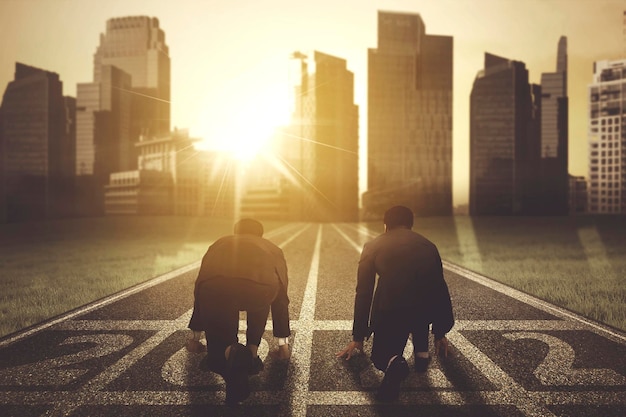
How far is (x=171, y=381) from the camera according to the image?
4.98 m

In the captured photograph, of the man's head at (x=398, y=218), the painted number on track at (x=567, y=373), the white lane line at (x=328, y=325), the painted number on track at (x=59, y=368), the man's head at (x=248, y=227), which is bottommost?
the white lane line at (x=328, y=325)

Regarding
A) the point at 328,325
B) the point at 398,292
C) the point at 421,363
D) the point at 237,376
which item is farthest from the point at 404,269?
the point at 328,325

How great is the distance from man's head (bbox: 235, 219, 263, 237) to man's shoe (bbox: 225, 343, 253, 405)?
4.08 ft

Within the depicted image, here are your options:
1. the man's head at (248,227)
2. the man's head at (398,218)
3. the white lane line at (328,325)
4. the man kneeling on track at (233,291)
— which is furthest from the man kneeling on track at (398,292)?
the white lane line at (328,325)

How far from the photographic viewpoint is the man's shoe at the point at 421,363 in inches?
206

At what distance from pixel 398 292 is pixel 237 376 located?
5.53 feet

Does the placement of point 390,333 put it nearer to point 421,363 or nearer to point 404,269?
point 404,269

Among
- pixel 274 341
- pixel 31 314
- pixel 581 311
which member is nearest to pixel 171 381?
pixel 274 341

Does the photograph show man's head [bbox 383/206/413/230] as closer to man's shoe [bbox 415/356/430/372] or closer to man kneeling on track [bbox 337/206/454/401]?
man kneeling on track [bbox 337/206/454/401]

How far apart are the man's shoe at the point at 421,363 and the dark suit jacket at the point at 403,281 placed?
432mm

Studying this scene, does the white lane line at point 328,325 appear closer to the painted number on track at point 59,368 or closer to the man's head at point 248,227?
the painted number on track at point 59,368

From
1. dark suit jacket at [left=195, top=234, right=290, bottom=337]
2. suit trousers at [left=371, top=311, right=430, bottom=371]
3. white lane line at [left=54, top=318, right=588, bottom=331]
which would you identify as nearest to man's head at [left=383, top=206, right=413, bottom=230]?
suit trousers at [left=371, top=311, right=430, bottom=371]

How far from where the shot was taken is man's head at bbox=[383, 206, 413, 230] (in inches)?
193

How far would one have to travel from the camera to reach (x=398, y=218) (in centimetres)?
493
